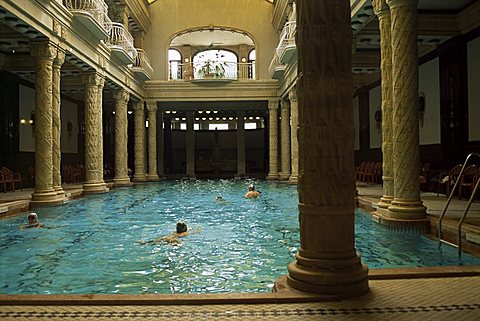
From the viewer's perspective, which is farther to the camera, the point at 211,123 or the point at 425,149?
the point at 211,123

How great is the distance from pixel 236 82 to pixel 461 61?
15129 mm

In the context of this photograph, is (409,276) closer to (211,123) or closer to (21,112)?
(21,112)

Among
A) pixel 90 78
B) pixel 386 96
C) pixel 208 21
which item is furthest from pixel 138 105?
pixel 386 96

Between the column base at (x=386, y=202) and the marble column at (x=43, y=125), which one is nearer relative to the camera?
the column base at (x=386, y=202)

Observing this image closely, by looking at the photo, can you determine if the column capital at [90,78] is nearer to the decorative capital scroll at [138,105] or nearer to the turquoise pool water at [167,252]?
the turquoise pool water at [167,252]

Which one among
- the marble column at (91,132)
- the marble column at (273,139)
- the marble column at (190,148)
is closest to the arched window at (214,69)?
the marble column at (273,139)

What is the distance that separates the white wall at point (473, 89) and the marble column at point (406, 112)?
4.51 m

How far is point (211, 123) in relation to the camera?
37.8m

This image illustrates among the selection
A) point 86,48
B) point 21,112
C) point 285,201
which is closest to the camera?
point 285,201

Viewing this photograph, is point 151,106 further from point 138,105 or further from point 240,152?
point 240,152

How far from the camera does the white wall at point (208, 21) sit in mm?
26500

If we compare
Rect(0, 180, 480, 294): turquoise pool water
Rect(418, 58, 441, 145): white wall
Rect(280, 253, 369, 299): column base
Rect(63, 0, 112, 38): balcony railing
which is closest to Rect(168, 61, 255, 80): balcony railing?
Rect(63, 0, 112, 38): balcony railing

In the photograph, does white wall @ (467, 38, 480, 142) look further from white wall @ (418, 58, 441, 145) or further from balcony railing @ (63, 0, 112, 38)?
balcony railing @ (63, 0, 112, 38)

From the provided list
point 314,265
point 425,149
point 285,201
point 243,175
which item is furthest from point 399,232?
point 243,175
